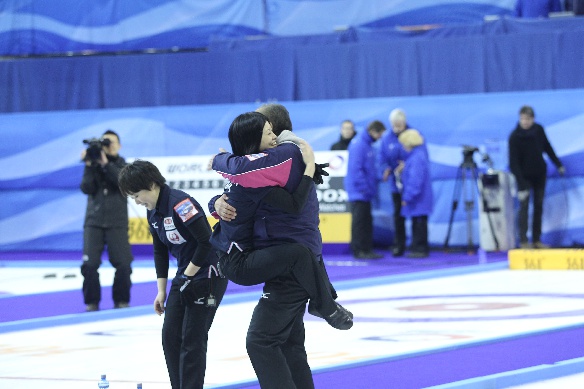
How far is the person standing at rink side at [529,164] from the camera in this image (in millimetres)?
14867

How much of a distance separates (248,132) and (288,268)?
656 mm

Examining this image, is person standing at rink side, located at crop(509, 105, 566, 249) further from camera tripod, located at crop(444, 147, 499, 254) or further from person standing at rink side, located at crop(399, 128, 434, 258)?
person standing at rink side, located at crop(399, 128, 434, 258)

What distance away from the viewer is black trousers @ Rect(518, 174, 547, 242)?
1512cm

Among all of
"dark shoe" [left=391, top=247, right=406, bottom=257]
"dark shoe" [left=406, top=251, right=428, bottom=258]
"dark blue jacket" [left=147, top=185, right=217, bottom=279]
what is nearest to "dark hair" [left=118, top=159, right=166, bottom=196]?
"dark blue jacket" [left=147, top=185, right=217, bottom=279]

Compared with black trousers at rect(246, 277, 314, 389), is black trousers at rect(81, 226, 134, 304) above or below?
below

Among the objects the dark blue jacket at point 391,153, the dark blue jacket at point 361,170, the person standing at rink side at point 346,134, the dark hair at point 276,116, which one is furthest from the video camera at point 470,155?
the dark hair at point 276,116

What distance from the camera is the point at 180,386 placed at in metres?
5.89

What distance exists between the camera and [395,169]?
51.2ft

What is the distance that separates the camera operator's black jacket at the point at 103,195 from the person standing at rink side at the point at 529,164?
20.3 ft

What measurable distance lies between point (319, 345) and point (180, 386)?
2674mm

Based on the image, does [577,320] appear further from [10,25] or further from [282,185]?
[10,25]

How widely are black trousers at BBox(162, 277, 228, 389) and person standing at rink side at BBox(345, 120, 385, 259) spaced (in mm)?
9320

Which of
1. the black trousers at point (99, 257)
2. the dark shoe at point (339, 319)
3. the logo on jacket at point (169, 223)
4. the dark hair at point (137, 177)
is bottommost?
the black trousers at point (99, 257)

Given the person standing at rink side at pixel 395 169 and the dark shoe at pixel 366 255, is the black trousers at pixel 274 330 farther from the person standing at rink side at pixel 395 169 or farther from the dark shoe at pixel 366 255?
the person standing at rink side at pixel 395 169
